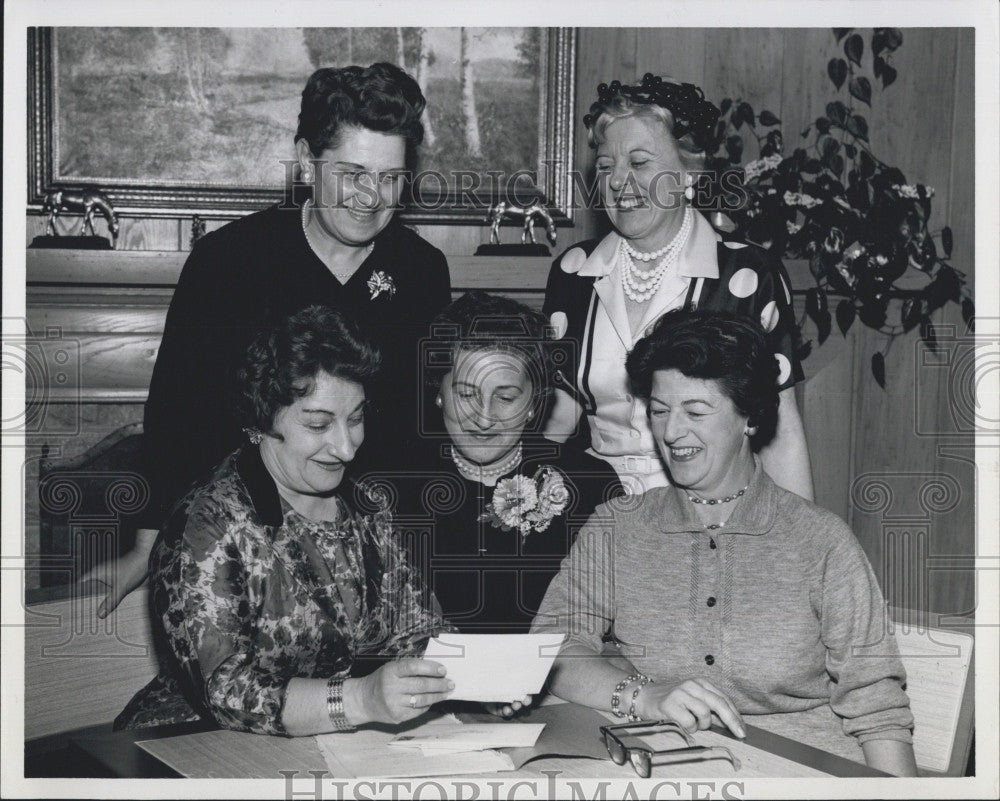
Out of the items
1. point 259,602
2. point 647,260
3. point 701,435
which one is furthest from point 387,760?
point 647,260

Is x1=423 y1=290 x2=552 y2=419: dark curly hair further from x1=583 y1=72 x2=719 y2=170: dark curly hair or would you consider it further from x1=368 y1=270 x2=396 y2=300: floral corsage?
x1=583 y1=72 x2=719 y2=170: dark curly hair

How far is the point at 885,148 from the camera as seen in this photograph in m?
2.69

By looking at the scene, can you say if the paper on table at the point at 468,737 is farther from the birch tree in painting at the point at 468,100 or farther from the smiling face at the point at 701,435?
the birch tree in painting at the point at 468,100

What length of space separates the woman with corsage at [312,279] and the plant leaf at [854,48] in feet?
3.55

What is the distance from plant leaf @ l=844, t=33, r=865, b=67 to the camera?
258 centimetres

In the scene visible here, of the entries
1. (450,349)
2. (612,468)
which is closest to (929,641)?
(612,468)

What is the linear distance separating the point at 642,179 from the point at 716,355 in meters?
0.50

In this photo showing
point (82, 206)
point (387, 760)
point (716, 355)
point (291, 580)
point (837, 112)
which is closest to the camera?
point (387, 760)

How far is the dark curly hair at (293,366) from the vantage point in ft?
6.77

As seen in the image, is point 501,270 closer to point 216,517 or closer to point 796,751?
point 216,517

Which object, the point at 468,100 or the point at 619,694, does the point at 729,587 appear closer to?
the point at 619,694

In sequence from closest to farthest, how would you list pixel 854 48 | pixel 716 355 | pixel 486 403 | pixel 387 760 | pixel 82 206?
pixel 387 760 → pixel 716 355 → pixel 486 403 → pixel 82 206 → pixel 854 48

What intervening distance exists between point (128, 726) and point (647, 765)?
1013 millimetres

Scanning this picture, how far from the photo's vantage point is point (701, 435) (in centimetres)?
211
